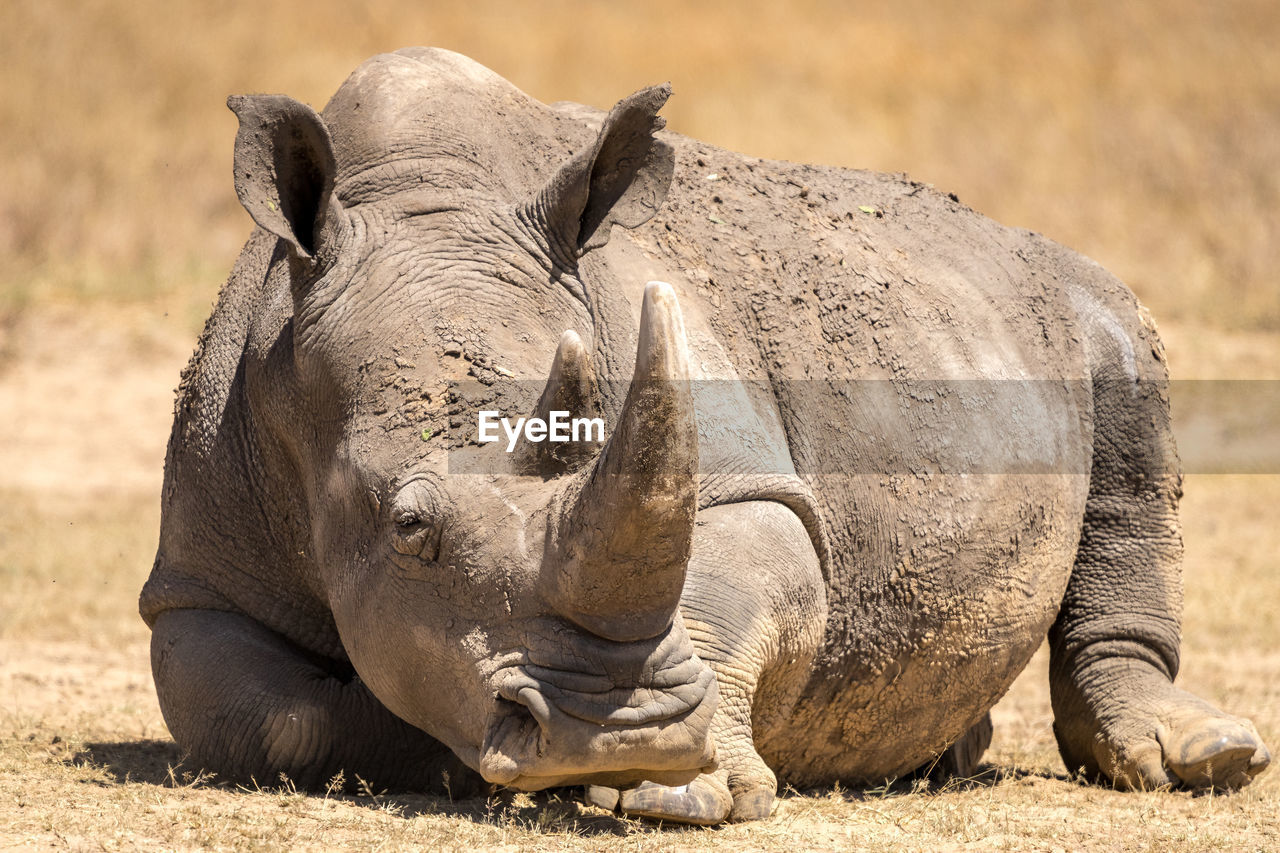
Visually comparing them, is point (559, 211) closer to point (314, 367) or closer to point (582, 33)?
point (314, 367)

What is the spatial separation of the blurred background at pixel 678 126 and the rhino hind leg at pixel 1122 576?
30.5ft

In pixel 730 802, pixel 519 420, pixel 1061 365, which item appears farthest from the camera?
pixel 1061 365

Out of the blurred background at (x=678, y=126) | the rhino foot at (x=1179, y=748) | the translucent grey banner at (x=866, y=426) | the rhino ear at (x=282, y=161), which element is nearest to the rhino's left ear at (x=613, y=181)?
the translucent grey banner at (x=866, y=426)

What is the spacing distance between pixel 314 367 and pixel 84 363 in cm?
1218

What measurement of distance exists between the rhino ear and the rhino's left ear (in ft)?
2.07

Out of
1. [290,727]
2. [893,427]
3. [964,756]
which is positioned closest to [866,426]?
[893,427]

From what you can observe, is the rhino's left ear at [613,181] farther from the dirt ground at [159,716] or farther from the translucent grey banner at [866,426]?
the dirt ground at [159,716]

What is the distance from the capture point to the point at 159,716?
24.1 feet

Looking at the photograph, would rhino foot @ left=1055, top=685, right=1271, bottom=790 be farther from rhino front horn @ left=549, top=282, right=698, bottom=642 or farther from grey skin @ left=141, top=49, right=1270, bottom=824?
rhino front horn @ left=549, top=282, right=698, bottom=642

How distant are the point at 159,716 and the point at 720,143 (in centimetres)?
1444

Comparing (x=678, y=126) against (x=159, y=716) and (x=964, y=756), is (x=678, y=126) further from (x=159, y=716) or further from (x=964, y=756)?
(x=964, y=756)

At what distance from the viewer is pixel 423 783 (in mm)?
5559

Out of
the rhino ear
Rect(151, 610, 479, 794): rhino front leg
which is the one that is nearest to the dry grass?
Rect(151, 610, 479, 794): rhino front leg

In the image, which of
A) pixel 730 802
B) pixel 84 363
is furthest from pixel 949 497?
pixel 84 363
